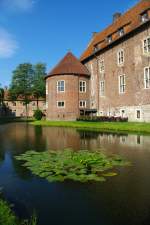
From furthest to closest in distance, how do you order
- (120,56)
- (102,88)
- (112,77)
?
(102,88) → (112,77) → (120,56)

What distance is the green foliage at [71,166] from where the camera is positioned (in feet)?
30.7

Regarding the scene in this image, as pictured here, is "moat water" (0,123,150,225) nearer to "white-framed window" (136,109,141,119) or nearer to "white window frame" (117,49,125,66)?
"white-framed window" (136,109,141,119)

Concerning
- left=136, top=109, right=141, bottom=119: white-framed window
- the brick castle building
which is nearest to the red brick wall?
the brick castle building

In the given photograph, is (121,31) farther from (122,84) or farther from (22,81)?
(22,81)

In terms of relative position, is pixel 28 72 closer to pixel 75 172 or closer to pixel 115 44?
pixel 115 44

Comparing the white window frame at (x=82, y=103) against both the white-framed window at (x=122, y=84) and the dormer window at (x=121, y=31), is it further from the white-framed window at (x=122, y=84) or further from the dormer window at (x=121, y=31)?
the dormer window at (x=121, y=31)

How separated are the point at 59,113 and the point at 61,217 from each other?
41901 millimetres

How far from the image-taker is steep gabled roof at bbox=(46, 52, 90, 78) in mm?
47688

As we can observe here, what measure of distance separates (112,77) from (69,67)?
10.6 meters

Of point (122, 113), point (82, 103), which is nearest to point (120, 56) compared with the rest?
point (122, 113)

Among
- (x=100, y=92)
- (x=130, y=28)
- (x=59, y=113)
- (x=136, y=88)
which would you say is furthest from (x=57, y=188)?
(x=59, y=113)

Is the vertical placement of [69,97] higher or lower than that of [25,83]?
lower

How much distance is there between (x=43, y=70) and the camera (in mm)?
82125

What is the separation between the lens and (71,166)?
10.9 metres
